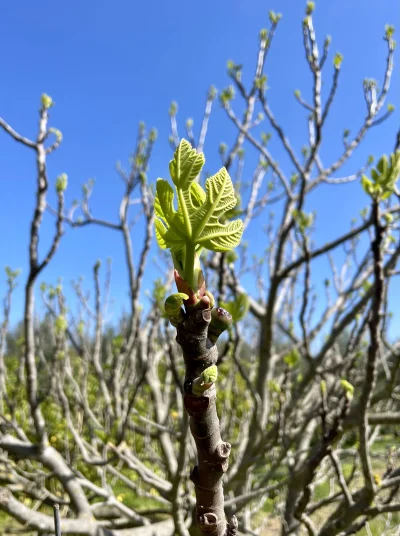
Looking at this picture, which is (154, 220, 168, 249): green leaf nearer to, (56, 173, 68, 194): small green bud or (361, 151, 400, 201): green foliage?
(361, 151, 400, 201): green foliage

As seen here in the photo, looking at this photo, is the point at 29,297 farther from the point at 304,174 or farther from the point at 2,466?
the point at 304,174

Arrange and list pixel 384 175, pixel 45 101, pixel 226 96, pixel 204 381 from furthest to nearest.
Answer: pixel 226 96 < pixel 45 101 < pixel 384 175 < pixel 204 381

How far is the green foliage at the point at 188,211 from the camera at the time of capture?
1.71 feet

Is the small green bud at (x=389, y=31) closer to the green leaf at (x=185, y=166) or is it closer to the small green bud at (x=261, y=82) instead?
the small green bud at (x=261, y=82)

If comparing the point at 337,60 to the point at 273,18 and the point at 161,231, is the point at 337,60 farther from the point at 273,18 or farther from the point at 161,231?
the point at 161,231

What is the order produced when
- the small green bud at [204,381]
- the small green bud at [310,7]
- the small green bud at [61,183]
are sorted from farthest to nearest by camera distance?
the small green bud at [310,7], the small green bud at [61,183], the small green bud at [204,381]

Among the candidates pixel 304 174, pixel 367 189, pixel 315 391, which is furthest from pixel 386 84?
pixel 315 391

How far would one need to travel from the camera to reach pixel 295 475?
2.23m

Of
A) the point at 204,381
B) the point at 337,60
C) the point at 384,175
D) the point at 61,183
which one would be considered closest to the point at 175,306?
the point at 204,381

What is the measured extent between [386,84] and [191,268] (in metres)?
3.12

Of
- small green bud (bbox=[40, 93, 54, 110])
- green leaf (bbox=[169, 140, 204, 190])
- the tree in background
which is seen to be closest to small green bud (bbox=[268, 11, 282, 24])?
the tree in background

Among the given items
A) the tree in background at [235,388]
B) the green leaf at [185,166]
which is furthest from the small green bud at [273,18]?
the green leaf at [185,166]

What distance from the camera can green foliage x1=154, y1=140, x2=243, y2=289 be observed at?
52 centimetres

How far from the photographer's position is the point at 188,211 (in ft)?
1.76
